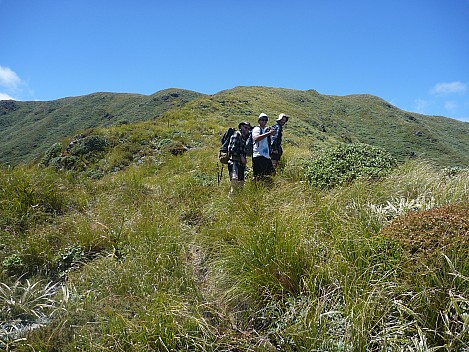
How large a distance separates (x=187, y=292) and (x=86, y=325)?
930 mm

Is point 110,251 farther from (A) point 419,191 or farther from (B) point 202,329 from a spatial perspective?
(A) point 419,191

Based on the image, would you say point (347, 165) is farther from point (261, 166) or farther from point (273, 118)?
point (273, 118)

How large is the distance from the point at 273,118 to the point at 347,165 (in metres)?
26.3

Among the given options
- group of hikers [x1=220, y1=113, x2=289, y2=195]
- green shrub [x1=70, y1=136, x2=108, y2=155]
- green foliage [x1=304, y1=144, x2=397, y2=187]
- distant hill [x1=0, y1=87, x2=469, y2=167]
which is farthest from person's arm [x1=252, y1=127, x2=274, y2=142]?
distant hill [x1=0, y1=87, x2=469, y2=167]

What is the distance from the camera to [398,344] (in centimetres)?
214

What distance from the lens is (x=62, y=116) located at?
3639 inches

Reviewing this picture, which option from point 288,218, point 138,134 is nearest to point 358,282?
point 288,218

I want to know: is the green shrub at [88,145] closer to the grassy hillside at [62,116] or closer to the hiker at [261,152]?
the hiker at [261,152]

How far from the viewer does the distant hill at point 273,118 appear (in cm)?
3130

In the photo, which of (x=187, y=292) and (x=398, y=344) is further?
(x=187, y=292)

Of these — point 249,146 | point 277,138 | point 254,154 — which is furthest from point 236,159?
point 277,138

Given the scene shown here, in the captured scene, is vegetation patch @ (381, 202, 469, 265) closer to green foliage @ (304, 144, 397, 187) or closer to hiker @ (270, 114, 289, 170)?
green foliage @ (304, 144, 397, 187)

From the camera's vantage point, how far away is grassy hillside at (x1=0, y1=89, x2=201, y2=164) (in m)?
71.2

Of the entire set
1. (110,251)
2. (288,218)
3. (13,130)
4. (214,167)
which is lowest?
(110,251)
